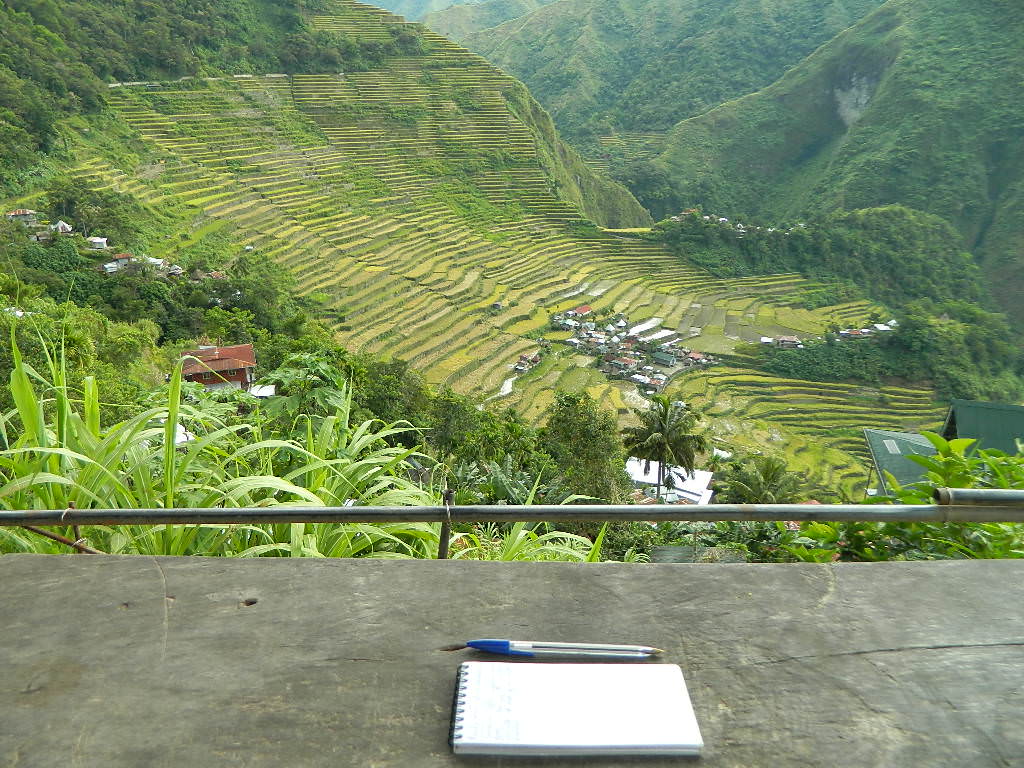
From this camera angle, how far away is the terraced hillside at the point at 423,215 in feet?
62.7

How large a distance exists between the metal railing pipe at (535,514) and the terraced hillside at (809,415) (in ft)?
50.7

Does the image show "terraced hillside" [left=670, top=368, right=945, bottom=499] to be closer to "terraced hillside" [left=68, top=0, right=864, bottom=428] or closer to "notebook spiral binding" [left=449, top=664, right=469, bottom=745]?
"terraced hillside" [left=68, top=0, right=864, bottom=428]

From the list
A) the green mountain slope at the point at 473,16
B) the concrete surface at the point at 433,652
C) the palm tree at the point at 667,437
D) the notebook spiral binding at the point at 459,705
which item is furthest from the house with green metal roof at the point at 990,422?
the green mountain slope at the point at 473,16

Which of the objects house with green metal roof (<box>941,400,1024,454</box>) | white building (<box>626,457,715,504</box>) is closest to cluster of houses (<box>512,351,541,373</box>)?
white building (<box>626,457,715,504</box>)

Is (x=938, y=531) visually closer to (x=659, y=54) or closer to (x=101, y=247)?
(x=101, y=247)

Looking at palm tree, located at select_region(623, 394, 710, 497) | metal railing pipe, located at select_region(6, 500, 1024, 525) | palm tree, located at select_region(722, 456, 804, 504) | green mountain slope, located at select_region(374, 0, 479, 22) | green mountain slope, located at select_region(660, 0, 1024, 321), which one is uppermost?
green mountain slope, located at select_region(374, 0, 479, 22)

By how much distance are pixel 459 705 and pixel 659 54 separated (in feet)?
236

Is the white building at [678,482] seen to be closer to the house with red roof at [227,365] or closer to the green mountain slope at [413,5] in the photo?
the house with red roof at [227,365]

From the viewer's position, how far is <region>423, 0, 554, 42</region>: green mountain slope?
291ft

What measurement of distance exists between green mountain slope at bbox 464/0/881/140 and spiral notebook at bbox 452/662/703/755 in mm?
59745

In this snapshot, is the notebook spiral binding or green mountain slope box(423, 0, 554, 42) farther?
green mountain slope box(423, 0, 554, 42)

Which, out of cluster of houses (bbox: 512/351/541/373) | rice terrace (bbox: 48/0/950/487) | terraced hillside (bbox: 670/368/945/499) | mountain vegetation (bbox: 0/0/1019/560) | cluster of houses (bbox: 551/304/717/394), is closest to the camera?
mountain vegetation (bbox: 0/0/1019/560)

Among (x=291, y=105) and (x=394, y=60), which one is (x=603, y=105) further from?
(x=291, y=105)

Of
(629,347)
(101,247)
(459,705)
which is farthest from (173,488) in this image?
(629,347)
